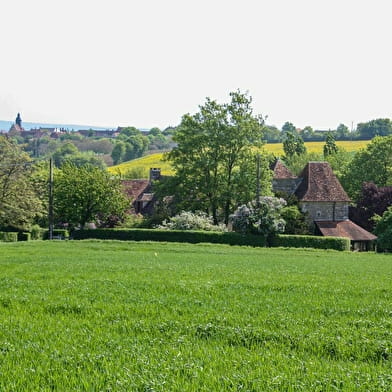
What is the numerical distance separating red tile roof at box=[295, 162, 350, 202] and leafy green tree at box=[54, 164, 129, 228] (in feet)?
66.0

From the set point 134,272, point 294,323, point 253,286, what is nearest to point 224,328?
point 294,323

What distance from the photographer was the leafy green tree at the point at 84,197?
160 ft

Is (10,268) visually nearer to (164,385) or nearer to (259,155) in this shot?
(164,385)

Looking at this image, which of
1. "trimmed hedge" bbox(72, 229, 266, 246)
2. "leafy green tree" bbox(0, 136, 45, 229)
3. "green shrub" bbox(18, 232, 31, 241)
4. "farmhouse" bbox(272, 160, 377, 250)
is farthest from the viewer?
"farmhouse" bbox(272, 160, 377, 250)

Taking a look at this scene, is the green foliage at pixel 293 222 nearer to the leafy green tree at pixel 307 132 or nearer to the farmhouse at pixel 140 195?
the farmhouse at pixel 140 195

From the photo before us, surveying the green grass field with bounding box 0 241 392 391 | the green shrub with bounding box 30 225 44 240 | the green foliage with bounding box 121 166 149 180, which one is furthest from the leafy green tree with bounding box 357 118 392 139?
the green grass field with bounding box 0 241 392 391

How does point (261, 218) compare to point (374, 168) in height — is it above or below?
below

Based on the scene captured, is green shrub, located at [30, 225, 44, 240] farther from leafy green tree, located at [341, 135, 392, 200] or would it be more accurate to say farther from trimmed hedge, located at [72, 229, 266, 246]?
leafy green tree, located at [341, 135, 392, 200]

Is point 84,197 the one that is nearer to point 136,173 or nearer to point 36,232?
point 36,232

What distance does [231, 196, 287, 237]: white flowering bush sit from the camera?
1655 inches

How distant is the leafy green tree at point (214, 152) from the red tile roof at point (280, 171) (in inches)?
284

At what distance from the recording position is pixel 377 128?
15388 centimetres

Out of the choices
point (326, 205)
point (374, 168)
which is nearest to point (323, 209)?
point (326, 205)

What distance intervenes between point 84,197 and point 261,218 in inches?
716
